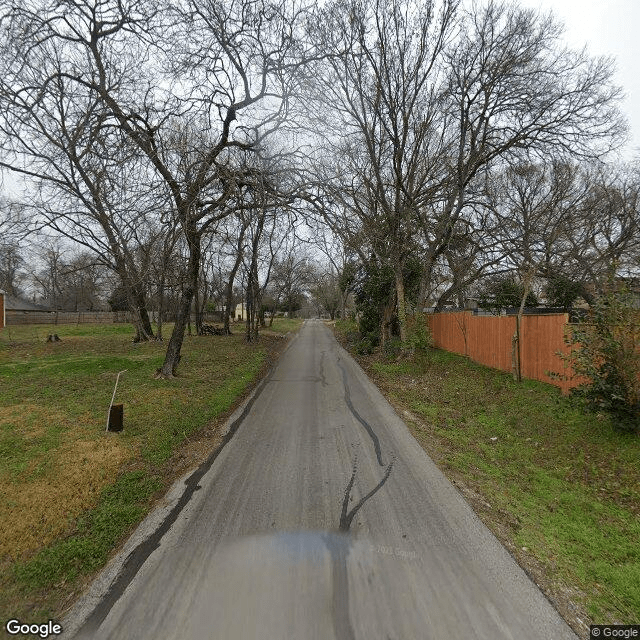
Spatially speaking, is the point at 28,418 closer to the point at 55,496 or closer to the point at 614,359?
the point at 55,496

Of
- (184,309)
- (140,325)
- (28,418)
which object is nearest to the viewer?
(28,418)

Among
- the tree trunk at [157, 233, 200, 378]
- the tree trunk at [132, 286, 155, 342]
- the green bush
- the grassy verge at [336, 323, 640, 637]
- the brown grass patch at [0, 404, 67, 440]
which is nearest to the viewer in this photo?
the grassy verge at [336, 323, 640, 637]

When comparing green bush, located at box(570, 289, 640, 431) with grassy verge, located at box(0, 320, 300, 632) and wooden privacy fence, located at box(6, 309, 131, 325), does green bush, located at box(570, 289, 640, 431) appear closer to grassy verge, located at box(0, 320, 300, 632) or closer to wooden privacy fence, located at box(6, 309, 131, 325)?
grassy verge, located at box(0, 320, 300, 632)

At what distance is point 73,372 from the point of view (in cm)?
1027

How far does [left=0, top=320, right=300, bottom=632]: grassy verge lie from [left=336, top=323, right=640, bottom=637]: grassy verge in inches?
138

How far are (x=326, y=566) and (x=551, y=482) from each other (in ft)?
10.0

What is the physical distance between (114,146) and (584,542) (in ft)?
30.4

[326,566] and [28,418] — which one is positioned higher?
[28,418]

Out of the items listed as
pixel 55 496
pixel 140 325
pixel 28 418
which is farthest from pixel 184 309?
pixel 140 325

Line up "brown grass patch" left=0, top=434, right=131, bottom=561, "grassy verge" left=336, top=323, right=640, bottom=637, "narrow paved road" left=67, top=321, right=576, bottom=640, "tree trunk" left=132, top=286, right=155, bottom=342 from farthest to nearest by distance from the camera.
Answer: "tree trunk" left=132, top=286, right=155, bottom=342
"brown grass patch" left=0, top=434, right=131, bottom=561
"grassy verge" left=336, top=323, right=640, bottom=637
"narrow paved road" left=67, top=321, right=576, bottom=640

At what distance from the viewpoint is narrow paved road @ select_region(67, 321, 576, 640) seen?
2.28 m

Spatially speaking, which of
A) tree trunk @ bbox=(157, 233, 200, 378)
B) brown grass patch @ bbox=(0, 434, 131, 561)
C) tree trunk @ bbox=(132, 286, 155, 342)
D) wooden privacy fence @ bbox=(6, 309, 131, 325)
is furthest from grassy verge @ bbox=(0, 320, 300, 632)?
wooden privacy fence @ bbox=(6, 309, 131, 325)

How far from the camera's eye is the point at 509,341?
31.3ft

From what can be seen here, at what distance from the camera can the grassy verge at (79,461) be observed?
2.76m
